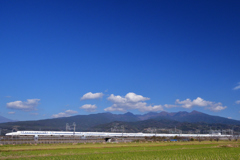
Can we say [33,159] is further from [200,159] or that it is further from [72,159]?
[200,159]

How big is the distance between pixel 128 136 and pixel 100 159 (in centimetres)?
11459

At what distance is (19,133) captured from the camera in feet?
383

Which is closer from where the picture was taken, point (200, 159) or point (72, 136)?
point (200, 159)

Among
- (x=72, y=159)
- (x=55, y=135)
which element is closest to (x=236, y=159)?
(x=72, y=159)

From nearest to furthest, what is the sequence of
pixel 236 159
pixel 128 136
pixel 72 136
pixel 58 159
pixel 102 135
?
pixel 236 159
pixel 58 159
pixel 72 136
pixel 102 135
pixel 128 136

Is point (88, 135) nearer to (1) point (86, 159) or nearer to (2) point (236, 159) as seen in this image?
(1) point (86, 159)

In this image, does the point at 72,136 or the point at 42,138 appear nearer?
the point at 42,138

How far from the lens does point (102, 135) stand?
137000mm

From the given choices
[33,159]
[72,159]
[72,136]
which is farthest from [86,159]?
[72,136]

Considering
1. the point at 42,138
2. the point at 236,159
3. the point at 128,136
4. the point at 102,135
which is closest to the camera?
the point at 236,159

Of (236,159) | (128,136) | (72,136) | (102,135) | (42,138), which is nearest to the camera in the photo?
(236,159)

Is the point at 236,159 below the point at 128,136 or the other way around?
the other way around

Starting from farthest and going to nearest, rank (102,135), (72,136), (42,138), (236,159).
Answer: (102,135) < (72,136) < (42,138) < (236,159)

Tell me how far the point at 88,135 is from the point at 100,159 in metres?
101
